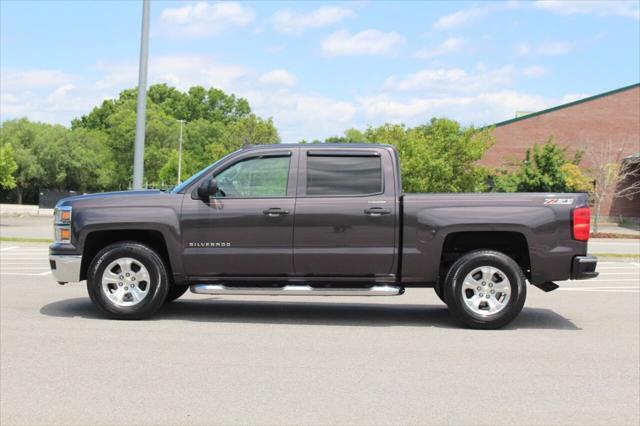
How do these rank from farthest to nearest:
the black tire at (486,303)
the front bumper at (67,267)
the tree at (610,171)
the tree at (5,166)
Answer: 1. the tree at (610,171)
2. the tree at (5,166)
3. the front bumper at (67,267)
4. the black tire at (486,303)

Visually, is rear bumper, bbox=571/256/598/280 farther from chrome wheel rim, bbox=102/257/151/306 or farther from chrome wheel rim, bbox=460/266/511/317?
chrome wheel rim, bbox=102/257/151/306

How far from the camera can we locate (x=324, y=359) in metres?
6.45

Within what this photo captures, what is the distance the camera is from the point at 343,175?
324 inches

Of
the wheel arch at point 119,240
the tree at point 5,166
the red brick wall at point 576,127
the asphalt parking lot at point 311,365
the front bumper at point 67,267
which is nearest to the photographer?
the asphalt parking lot at point 311,365

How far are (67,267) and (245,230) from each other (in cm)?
203

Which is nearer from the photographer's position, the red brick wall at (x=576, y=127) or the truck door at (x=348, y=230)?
the truck door at (x=348, y=230)

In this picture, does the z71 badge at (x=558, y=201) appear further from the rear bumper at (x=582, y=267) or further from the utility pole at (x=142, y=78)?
the utility pole at (x=142, y=78)

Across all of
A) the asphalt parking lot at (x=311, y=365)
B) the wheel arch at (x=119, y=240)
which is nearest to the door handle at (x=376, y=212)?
the asphalt parking lot at (x=311, y=365)

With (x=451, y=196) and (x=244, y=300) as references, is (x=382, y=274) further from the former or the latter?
(x=244, y=300)

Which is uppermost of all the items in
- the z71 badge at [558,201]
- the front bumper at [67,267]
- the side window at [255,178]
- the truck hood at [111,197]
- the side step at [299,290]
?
the side window at [255,178]

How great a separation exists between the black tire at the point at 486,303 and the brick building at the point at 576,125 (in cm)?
4306

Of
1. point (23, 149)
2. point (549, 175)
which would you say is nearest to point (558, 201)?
point (549, 175)

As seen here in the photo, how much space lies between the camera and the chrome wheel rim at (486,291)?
7918 mm

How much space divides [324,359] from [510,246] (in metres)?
3.03
